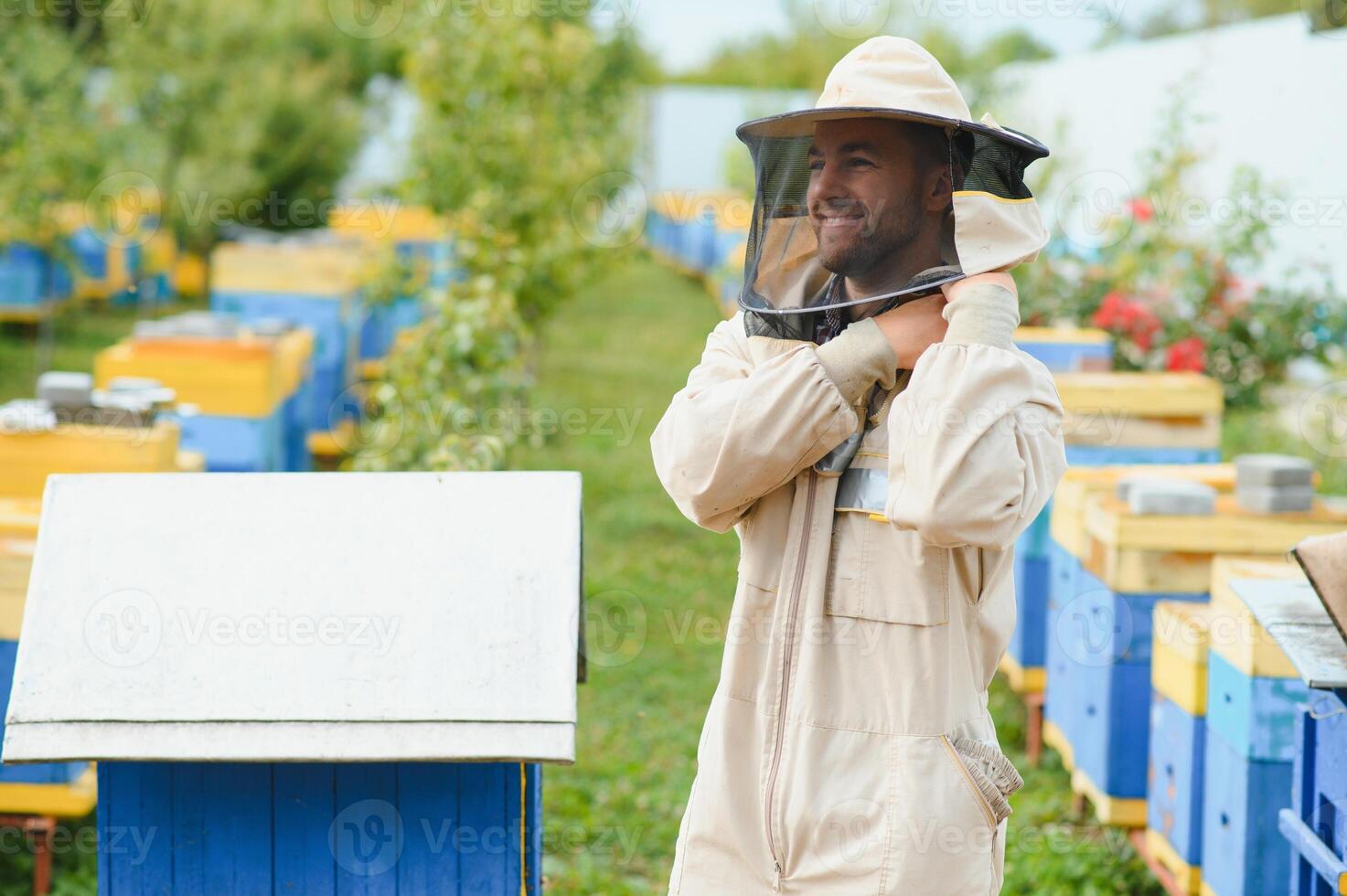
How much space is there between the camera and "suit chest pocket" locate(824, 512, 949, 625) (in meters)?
1.78

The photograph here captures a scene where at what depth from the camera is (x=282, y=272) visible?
775 cm

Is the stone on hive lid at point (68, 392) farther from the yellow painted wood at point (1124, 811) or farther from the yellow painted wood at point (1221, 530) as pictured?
the yellow painted wood at point (1124, 811)

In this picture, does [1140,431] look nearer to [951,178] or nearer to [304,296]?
[951,178]

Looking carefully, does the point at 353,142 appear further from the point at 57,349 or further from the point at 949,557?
the point at 949,557

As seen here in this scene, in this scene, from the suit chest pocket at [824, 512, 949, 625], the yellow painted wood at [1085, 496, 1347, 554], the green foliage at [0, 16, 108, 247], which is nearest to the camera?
the suit chest pocket at [824, 512, 949, 625]

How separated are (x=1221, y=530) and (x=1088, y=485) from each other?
49 centimetres

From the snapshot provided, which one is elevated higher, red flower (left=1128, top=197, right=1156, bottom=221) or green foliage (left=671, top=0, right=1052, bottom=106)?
green foliage (left=671, top=0, right=1052, bottom=106)

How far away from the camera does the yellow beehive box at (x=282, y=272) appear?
7.74 m

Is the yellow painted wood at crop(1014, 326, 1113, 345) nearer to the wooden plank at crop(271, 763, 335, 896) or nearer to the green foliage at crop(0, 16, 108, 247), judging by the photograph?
the wooden plank at crop(271, 763, 335, 896)

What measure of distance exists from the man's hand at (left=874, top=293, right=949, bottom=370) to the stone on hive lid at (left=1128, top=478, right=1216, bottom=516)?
1.87 meters

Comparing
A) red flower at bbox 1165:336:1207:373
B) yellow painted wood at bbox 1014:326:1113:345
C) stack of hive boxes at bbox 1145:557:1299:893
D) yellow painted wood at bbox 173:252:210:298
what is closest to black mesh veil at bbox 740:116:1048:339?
stack of hive boxes at bbox 1145:557:1299:893

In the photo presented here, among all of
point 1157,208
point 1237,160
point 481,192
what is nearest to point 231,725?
point 481,192

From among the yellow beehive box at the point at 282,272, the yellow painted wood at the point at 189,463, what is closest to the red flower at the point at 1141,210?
the yellow beehive box at the point at 282,272

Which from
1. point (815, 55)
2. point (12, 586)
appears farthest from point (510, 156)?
point (815, 55)
